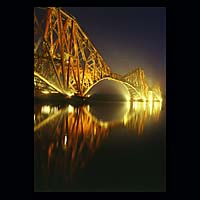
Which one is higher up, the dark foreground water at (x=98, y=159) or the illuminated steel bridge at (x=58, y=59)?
the illuminated steel bridge at (x=58, y=59)

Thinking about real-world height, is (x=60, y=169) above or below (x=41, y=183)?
above

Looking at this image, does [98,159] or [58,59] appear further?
[58,59]

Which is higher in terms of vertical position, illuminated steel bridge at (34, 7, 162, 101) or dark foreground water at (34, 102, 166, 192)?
illuminated steel bridge at (34, 7, 162, 101)

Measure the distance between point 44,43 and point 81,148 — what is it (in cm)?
548

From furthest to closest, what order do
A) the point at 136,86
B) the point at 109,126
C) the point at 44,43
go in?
1. the point at 136,86
2. the point at 44,43
3. the point at 109,126

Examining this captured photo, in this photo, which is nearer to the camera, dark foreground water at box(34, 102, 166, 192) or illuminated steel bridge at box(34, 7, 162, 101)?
dark foreground water at box(34, 102, 166, 192)

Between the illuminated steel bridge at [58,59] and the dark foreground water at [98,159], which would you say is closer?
the dark foreground water at [98,159]
